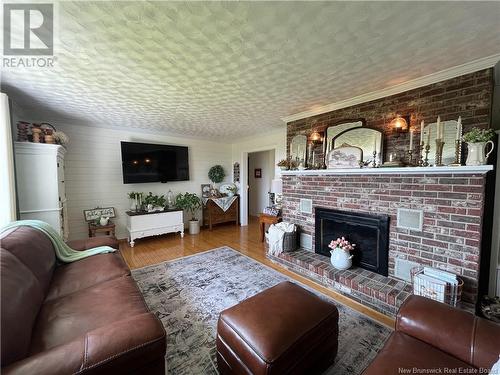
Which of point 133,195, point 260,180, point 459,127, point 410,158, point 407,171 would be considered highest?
point 459,127

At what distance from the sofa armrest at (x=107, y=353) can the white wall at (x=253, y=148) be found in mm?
3698

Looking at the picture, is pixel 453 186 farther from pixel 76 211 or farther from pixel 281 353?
pixel 76 211

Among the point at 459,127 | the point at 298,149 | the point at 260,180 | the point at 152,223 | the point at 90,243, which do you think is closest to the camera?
the point at 459,127

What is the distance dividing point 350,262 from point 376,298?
49cm

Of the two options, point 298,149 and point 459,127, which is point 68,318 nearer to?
point 298,149

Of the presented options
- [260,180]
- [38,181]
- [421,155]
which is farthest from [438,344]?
[260,180]

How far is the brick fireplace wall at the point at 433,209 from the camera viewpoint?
5.98 ft

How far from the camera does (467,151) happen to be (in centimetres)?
186

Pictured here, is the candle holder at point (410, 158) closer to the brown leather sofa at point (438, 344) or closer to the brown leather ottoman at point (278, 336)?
the brown leather sofa at point (438, 344)

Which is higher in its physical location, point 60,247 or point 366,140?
point 366,140

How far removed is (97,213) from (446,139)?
5.14 metres

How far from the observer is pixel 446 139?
78.8 inches

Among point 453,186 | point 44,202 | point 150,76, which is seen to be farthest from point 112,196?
point 453,186

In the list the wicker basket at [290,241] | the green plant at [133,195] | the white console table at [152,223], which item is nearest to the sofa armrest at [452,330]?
the wicker basket at [290,241]
